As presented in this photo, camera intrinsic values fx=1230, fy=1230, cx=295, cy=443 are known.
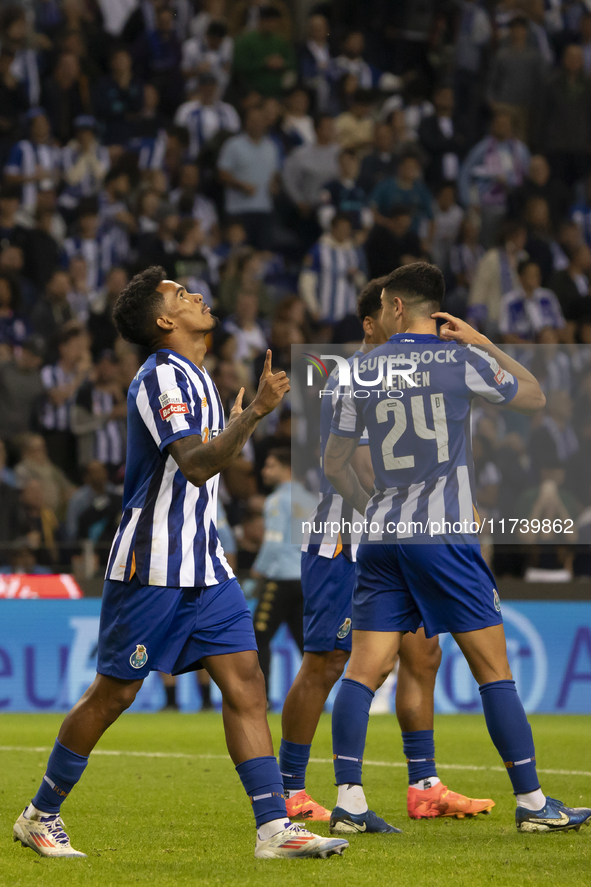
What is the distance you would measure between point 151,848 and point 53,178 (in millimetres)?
12043

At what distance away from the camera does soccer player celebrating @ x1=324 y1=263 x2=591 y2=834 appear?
4.84 meters

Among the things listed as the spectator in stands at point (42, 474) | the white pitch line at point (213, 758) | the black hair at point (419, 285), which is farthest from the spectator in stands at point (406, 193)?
the black hair at point (419, 285)

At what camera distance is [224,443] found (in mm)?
4234

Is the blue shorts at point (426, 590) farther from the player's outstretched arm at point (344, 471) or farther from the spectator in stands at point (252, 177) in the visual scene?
the spectator in stands at point (252, 177)

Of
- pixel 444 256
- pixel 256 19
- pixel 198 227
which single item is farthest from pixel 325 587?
pixel 256 19

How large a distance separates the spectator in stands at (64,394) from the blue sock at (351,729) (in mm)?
8146

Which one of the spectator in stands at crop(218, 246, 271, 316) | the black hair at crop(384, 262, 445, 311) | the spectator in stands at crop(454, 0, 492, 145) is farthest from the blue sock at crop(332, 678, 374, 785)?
the spectator in stands at crop(454, 0, 492, 145)

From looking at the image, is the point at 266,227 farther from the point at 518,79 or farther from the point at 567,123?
the point at 567,123

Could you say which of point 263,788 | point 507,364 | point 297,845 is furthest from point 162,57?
point 297,845

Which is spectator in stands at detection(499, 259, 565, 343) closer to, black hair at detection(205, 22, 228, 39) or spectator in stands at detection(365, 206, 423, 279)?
spectator in stands at detection(365, 206, 423, 279)

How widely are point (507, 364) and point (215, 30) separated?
13141 mm

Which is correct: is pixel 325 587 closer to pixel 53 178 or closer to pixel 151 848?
pixel 151 848

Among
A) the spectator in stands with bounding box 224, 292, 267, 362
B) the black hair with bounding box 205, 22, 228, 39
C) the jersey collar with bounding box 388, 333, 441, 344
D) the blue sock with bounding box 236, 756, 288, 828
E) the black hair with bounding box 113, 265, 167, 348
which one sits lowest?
the blue sock with bounding box 236, 756, 288, 828

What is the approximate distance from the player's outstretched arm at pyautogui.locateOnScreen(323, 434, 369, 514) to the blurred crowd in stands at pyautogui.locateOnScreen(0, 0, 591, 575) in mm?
5788
